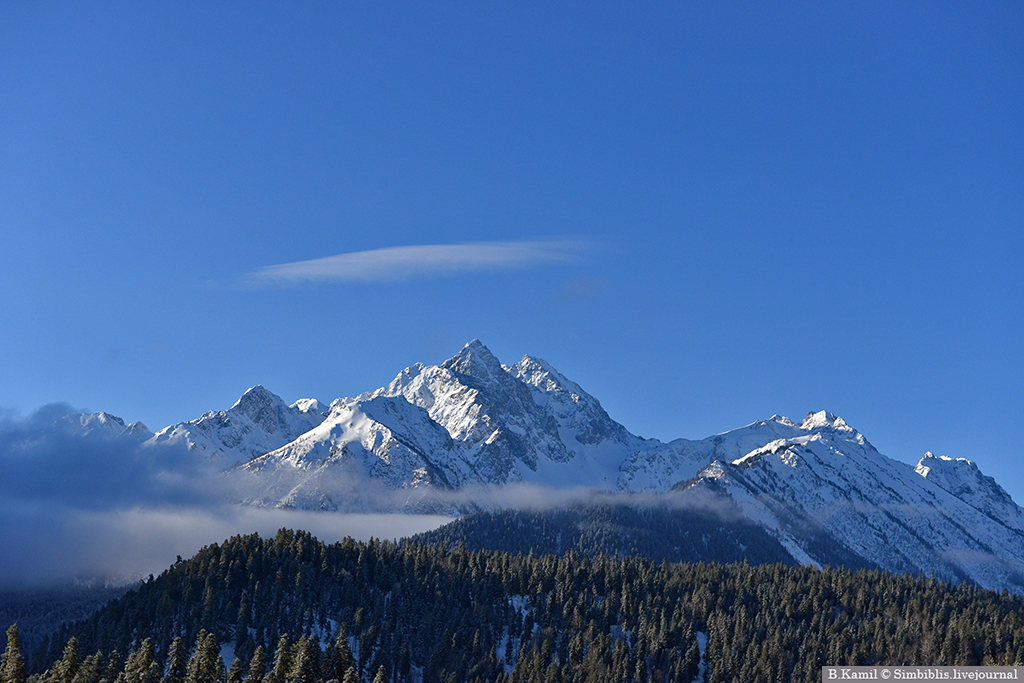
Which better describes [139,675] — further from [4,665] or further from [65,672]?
[4,665]

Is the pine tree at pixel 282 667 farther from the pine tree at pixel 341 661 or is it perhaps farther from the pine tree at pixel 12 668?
the pine tree at pixel 12 668

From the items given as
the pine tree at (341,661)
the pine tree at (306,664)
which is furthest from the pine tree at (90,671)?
the pine tree at (341,661)

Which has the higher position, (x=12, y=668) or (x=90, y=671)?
(x=12, y=668)

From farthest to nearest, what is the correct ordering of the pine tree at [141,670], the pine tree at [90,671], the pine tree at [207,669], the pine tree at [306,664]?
the pine tree at [306,664] → the pine tree at [141,670] → the pine tree at [207,669] → the pine tree at [90,671]

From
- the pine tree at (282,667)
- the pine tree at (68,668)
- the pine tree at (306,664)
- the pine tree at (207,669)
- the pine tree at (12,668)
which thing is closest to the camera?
the pine tree at (12,668)

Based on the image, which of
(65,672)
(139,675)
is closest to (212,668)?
(139,675)

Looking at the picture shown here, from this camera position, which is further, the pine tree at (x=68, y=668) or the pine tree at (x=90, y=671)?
the pine tree at (x=68, y=668)

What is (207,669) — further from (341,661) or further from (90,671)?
(341,661)

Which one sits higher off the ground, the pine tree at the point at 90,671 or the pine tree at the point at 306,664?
the pine tree at the point at 306,664

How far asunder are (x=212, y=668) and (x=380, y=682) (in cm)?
3164

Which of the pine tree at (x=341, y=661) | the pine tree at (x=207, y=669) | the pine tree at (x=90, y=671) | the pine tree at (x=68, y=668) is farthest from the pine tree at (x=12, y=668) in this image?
the pine tree at (x=341, y=661)

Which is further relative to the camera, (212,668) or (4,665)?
(212,668)

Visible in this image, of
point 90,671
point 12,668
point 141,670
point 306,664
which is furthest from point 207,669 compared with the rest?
point 12,668

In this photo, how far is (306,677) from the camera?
16288cm
